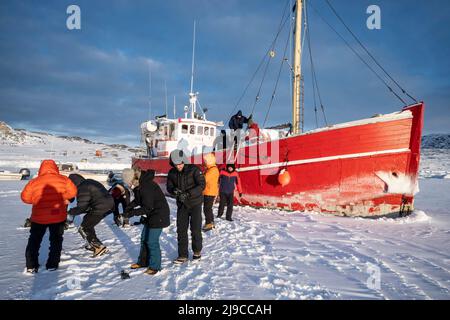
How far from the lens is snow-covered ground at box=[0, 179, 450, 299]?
305 centimetres

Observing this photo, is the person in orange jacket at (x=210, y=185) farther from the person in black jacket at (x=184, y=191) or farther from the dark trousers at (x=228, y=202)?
the person in black jacket at (x=184, y=191)

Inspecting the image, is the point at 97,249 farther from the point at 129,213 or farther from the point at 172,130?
the point at 172,130

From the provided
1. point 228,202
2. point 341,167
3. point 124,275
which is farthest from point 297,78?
point 124,275

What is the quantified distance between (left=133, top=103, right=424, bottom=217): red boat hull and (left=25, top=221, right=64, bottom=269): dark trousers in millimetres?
5916

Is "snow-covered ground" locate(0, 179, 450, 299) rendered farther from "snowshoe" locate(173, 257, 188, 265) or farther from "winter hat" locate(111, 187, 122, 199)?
"winter hat" locate(111, 187, 122, 199)

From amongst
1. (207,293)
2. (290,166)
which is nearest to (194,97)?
(290,166)

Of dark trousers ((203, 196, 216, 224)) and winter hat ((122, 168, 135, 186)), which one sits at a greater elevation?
winter hat ((122, 168, 135, 186))

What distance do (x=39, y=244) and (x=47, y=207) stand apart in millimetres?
546

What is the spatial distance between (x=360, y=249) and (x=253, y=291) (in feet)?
7.90

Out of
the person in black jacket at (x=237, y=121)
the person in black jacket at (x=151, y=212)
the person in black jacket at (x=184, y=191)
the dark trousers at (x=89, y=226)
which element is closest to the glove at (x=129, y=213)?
the person in black jacket at (x=151, y=212)

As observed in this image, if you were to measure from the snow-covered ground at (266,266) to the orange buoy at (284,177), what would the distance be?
67.7 inches

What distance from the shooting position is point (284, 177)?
777 cm

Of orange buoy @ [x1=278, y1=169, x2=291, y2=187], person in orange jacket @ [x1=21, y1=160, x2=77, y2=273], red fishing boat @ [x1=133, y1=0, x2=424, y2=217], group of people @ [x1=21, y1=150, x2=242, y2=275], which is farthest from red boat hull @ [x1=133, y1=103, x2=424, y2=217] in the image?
person in orange jacket @ [x1=21, y1=160, x2=77, y2=273]
